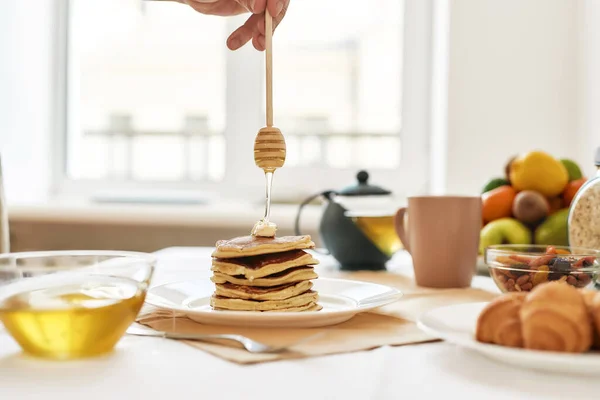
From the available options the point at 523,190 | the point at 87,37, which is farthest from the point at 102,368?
the point at 87,37

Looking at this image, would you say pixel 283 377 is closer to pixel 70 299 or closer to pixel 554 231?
pixel 70 299

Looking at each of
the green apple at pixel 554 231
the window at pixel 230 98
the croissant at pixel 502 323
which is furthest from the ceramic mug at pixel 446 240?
the window at pixel 230 98

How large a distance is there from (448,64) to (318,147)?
67 centimetres

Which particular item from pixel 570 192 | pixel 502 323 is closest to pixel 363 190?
pixel 570 192

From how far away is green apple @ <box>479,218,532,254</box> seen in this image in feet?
3.92

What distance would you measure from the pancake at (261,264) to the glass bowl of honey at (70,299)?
0.39 feet

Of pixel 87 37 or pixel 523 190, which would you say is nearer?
pixel 523 190

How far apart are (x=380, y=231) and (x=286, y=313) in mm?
609

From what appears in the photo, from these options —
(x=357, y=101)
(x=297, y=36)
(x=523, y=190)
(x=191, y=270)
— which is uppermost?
(x=297, y=36)

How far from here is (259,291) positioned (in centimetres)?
65

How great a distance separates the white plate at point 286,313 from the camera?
59 cm

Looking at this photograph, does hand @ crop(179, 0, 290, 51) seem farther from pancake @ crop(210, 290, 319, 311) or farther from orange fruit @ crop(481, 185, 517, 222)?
orange fruit @ crop(481, 185, 517, 222)

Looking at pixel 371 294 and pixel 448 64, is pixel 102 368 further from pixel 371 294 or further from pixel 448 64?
pixel 448 64

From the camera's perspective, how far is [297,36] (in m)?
2.66
